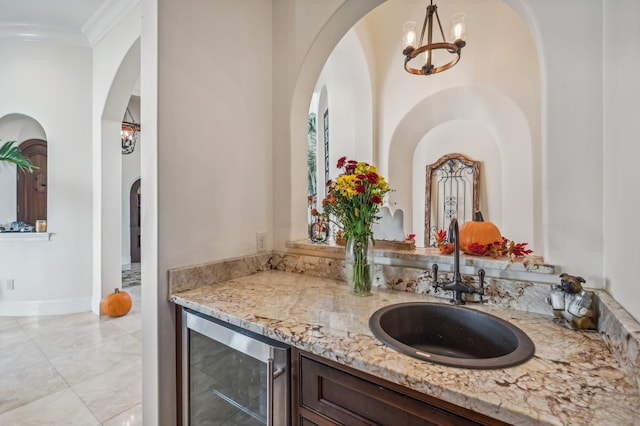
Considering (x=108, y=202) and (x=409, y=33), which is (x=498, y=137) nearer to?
(x=409, y=33)

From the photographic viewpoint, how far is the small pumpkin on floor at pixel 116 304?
3223 mm

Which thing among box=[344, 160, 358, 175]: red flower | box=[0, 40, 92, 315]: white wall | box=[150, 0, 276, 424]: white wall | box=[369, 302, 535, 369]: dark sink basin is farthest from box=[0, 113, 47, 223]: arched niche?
box=[369, 302, 535, 369]: dark sink basin

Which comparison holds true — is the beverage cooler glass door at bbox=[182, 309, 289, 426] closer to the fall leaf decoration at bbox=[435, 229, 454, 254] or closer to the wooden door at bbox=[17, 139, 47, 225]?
the fall leaf decoration at bbox=[435, 229, 454, 254]

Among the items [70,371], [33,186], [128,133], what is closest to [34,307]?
[33,186]

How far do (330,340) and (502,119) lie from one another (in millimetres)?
3420

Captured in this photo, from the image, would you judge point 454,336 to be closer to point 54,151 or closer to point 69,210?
point 69,210

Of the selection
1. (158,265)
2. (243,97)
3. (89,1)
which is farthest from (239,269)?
(89,1)

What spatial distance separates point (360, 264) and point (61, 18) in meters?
4.10

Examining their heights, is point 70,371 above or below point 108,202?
below

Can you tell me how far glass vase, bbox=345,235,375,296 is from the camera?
4.40 feet

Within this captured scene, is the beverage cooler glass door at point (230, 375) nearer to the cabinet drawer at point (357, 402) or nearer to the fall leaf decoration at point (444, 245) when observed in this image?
the cabinet drawer at point (357, 402)

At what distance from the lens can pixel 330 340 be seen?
899 mm

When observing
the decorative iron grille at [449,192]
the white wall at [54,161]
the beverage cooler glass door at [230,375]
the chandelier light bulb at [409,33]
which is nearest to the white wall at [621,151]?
the beverage cooler glass door at [230,375]

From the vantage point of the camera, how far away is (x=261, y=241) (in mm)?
1812
